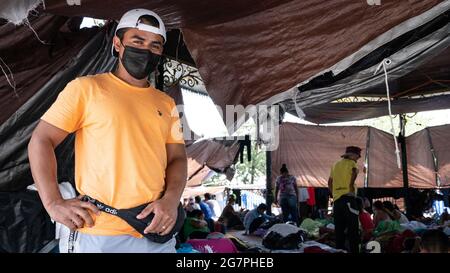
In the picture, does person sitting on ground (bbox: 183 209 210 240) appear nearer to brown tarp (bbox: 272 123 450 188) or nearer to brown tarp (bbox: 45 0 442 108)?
brown tarp (bbox: 45 0 442 108)

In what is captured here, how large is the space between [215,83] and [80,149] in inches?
83.7

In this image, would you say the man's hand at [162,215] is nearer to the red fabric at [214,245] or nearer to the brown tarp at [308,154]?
the red fabric at [214,245]

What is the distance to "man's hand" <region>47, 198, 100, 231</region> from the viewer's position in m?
1.61

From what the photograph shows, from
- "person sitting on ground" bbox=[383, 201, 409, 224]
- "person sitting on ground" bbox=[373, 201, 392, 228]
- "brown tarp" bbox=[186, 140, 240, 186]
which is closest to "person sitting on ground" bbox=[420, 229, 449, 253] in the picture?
"person sitting on ground" bbox=[373, 201, 392, 228]

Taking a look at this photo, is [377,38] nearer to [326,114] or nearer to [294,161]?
[326,114]

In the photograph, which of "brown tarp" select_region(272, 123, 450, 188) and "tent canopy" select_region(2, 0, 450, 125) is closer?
"tent canopy" select_region(2, 0, 450, 125)

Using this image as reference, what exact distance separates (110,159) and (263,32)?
76.7 inches

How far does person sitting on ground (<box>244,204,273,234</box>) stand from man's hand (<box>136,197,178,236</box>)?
7568 mm

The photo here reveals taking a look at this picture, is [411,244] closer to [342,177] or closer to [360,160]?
[342,177]

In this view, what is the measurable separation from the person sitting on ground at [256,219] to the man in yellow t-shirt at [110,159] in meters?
7.54

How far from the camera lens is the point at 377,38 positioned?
293 centimetres
